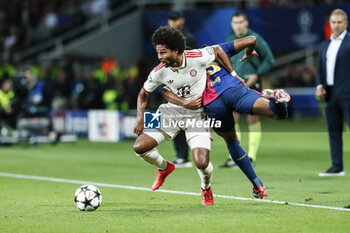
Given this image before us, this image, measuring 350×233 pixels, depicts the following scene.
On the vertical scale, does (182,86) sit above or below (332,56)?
below

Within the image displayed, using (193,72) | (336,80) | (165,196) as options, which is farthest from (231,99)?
(336,80)

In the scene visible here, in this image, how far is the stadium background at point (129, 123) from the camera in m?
7.10

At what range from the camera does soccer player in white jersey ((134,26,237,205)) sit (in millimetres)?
7648

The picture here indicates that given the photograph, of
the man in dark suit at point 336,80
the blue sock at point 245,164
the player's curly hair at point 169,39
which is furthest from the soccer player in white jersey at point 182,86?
the man in dark suit at point 336,80

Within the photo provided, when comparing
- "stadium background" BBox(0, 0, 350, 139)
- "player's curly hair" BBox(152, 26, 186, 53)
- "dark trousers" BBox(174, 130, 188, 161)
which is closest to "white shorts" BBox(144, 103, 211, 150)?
"player's curly hair" BBox(152, 26, 186, 53)

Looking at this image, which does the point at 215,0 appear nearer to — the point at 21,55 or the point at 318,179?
the point at 21,55

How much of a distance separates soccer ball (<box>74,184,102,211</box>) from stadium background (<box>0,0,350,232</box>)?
0.12 m

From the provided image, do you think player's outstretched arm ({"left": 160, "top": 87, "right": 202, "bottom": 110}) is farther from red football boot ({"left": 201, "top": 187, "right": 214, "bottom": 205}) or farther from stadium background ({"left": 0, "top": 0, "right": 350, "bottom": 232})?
stadium background ({"left": 0, "top": 0, "right": 350, "bottom": 232})

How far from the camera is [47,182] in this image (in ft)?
34.3

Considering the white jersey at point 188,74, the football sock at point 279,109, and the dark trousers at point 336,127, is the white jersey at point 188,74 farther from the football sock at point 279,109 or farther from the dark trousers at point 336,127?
the dark trousers at point 336,127

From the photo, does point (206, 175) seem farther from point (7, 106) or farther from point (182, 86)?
point (7, 106)

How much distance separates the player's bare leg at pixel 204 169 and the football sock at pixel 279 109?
91 centimetres

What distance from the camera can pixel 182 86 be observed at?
7.94 meters

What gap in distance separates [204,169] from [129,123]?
10827mm
